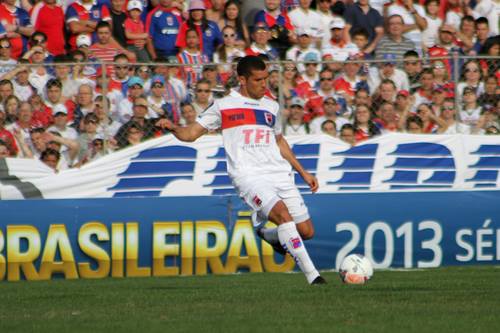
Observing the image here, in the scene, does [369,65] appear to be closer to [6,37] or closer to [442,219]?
[442,219]

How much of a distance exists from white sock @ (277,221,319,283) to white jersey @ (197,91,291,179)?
58 cm

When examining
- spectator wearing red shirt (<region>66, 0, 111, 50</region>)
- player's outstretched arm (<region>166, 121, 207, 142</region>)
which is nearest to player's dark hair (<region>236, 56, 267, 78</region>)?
player's outstretched arm (<region>166, 121, 207, 142</region>)

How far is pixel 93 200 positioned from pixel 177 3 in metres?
5.18

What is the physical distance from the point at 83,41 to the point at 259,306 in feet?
29.1

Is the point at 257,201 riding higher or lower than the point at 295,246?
higher

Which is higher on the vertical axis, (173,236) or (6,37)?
(6,37)

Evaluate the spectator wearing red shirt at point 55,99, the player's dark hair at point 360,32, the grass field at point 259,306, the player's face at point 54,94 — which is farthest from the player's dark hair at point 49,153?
the player's dark hair at point 360,32

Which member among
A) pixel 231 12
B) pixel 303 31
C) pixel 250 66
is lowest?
pixel 303 31

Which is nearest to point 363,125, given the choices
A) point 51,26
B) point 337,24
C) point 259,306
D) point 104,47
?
point 337,24

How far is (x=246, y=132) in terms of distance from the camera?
1074 centimetres

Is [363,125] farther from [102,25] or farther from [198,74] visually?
[102,25]

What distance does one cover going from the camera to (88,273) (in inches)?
543

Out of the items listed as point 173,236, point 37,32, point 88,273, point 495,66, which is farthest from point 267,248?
point 37,32

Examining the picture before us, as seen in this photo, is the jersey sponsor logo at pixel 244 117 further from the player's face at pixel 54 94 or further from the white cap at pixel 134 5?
the white cap at pixel 134 5
